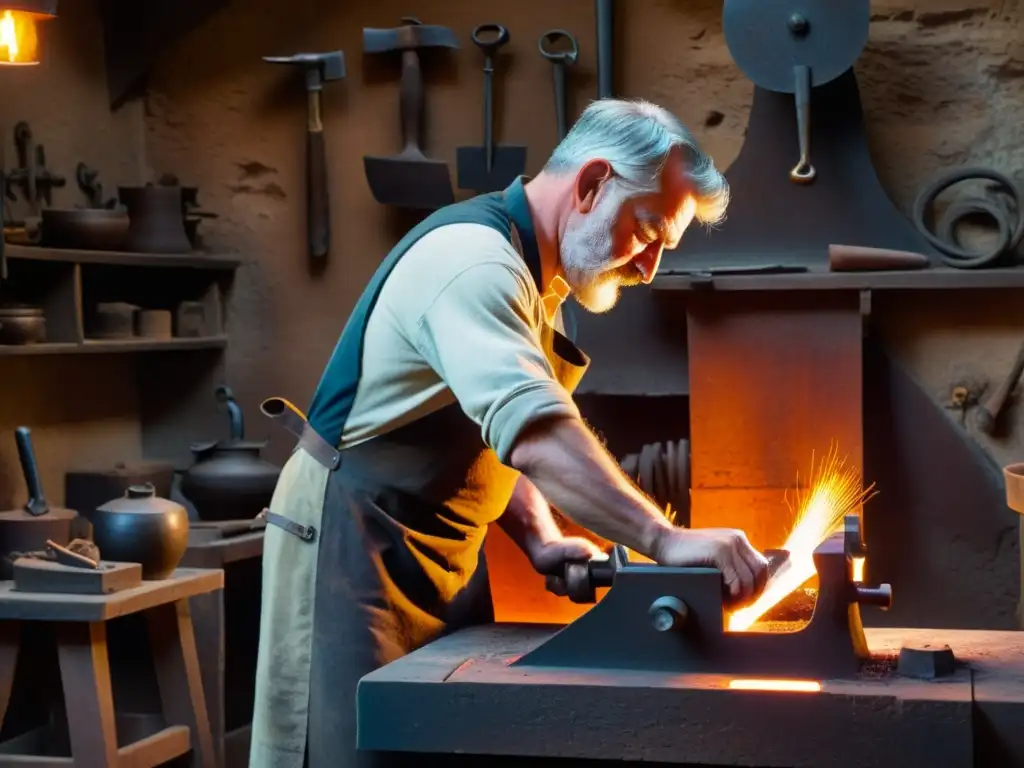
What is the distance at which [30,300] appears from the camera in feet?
13.8

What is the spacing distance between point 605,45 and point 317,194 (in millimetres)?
1027

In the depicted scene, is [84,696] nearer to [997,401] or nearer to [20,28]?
[20,28]

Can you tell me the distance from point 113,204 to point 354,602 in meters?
2.53

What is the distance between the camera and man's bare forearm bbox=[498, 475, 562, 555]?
2.70 metres

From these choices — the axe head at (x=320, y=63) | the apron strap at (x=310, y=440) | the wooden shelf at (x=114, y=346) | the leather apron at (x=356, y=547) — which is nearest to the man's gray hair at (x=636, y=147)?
the leather apron at (x=356, y=547)

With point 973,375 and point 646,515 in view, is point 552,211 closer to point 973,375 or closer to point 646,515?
point 646,515

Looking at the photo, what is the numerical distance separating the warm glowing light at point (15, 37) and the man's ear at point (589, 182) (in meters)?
1.74

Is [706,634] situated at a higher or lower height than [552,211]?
lower

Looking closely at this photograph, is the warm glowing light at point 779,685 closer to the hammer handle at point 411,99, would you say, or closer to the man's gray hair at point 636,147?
the man's gray hair at point 636,147

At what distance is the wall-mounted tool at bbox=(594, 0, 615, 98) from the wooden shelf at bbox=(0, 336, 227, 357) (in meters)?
1.50

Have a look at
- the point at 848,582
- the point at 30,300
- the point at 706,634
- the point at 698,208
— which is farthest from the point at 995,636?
the point at 30,300

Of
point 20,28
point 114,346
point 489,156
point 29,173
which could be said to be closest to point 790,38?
point 489,156

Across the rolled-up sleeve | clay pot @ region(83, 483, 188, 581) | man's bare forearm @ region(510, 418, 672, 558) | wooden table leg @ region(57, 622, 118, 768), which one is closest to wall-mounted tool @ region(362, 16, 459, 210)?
clay pot @ region(83, 483, 188, 581)

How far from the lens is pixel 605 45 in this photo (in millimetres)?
4301
